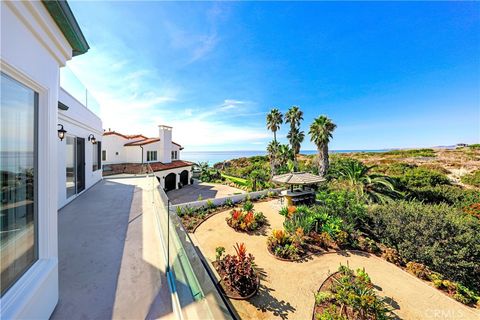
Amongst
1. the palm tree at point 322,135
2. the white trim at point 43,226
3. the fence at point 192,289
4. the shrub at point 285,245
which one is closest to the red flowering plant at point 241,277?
the shrub at point 285,245

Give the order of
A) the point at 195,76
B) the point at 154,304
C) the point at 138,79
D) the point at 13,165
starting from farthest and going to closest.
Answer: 1. the point at 195,76
2. the point at 138,79
3. the point at 154,304
4. the point at 13,165

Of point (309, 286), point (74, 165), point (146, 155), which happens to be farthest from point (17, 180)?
point (146, 155)

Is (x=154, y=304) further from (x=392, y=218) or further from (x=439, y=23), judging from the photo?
(x=439, y=23)

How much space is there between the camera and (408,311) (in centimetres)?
471

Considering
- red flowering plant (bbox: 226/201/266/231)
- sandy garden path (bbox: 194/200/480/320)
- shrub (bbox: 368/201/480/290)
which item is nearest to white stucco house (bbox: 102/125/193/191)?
red flowering plant (bbox: 226/201/266/231)

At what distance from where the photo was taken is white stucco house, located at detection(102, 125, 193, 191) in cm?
1964

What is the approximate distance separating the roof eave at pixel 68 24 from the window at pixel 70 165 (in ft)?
20.2

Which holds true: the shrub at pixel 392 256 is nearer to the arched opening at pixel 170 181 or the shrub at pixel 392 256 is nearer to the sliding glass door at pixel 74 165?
the sliding glass door at pixel 74 165

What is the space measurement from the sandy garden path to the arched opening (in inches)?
606

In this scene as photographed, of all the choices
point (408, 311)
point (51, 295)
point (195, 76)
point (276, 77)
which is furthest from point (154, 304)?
point (276, 77)

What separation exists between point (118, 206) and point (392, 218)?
36.5ft

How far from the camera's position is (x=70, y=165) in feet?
25.2

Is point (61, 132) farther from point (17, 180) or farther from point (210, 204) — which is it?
point (210, 204)

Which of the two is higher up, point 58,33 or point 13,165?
point 58,33
